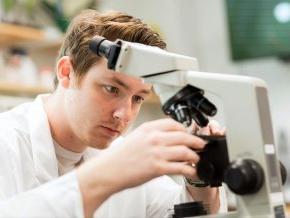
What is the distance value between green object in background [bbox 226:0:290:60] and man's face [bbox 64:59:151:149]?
2.29 metres

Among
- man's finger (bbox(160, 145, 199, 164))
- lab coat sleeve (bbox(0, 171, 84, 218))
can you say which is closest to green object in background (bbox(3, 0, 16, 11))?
lab coat sleeve (bbox(0, 171, 84, 218))

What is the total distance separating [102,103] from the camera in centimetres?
143

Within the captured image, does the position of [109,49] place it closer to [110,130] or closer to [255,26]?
[110,130]

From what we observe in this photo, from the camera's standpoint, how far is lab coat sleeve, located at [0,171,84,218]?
90 centimetres

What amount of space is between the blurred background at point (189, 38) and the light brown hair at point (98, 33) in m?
1.16

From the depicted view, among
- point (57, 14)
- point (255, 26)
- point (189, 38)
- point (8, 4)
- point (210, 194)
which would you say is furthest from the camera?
point (189, 38)

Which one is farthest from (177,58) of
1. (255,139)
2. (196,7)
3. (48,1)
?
(196,7)

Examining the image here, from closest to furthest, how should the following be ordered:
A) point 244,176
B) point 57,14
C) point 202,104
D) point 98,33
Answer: point 244,176 < point 202,104 < point 98,33 < point 57,14

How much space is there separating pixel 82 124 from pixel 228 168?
0.69 meters

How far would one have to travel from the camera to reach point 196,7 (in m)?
4.04

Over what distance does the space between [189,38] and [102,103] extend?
8.76 feet

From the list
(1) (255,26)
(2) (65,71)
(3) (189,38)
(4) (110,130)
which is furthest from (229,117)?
(3) (189,38)

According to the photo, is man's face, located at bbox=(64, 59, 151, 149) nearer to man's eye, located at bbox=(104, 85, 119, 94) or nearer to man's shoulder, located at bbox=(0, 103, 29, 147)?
man's eye, located at bbox=(104, 85, 119, 94)

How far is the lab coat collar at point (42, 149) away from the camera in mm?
1416
